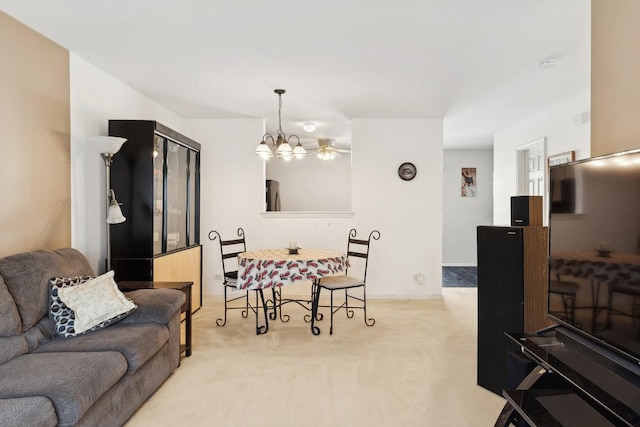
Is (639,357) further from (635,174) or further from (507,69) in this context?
(507,69)

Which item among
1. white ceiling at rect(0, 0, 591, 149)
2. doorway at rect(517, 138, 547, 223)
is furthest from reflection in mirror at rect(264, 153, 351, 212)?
white ceiling at rect(0, 0, 591, 149)

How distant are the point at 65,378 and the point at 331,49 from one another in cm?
266

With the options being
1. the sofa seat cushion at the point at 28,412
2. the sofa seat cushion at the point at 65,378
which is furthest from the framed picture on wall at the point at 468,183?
the sofa seat cushion at the point at 28,412

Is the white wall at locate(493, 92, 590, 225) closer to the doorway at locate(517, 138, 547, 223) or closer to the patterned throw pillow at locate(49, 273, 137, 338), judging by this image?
the doorway at locate(517, 138, 547, 223)

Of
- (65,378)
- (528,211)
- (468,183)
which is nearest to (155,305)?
(65,378)

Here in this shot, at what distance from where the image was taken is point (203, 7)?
2490 mm

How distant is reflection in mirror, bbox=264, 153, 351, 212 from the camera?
8375mm

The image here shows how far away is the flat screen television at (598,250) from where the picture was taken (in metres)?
1.39

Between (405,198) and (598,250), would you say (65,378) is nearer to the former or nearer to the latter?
(598,250)

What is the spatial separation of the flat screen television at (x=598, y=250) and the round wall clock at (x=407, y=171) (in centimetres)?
354

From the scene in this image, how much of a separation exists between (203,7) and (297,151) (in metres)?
1.83

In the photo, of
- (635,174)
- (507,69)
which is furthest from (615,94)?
(507,69)

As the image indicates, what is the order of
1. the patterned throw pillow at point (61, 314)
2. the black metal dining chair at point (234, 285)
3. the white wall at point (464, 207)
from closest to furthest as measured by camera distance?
the patterned throw pillow at point (61, 314), the black metal dining chair at point (234, 285), the white wall at point (464, 207)

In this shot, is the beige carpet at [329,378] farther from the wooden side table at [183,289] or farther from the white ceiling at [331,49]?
the white ceiling at [331,49]
